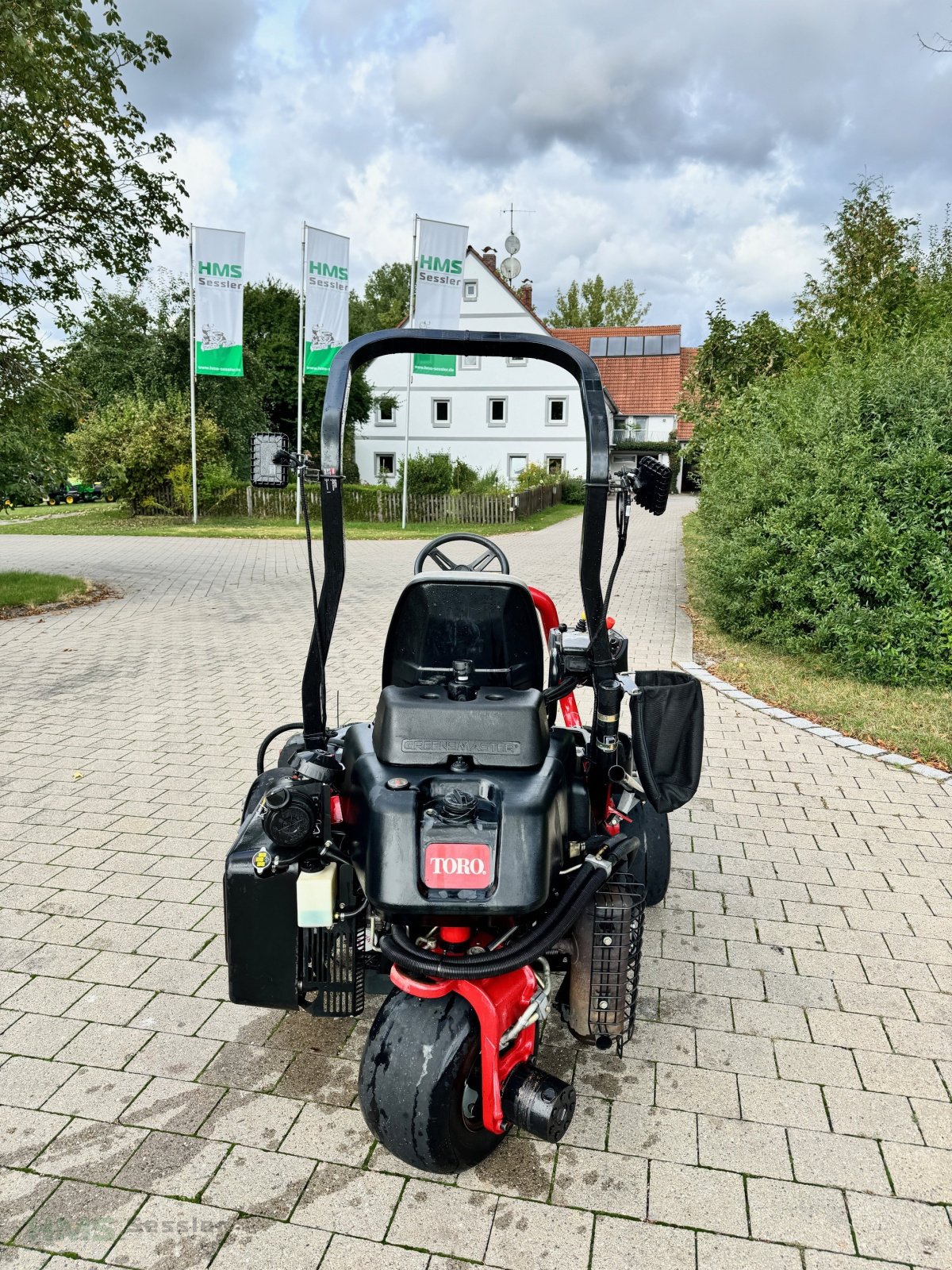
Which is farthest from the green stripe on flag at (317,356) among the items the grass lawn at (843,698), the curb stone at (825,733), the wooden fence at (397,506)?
the curb stone at (825,733)

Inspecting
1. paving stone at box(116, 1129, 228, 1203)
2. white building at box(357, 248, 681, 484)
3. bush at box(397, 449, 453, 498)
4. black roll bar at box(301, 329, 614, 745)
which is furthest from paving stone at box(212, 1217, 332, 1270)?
white building at box(357, 248, 681, 484)

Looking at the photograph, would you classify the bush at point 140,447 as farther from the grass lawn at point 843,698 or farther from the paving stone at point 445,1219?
the paving stone at point 445,1219

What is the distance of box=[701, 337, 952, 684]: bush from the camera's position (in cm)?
729

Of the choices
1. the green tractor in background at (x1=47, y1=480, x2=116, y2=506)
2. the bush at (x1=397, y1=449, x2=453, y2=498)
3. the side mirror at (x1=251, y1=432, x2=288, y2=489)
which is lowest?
the green tractor in background at (x1=47, y1=480, x2=116, y2=506)

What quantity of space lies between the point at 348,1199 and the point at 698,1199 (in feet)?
2.94

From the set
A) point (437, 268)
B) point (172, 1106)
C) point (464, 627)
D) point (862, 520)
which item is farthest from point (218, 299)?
point (172, 1106)

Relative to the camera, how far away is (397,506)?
2769 cm

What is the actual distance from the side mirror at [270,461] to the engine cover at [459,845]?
0.91 metres

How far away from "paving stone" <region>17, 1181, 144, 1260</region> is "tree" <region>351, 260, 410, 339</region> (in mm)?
60397

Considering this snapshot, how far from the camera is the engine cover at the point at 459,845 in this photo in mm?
2186

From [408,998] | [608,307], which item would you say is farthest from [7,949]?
[608,307]

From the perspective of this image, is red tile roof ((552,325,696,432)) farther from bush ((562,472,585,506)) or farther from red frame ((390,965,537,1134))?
red frame ((390,965,537,1134))

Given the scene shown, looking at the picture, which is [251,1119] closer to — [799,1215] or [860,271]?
[799,1215]

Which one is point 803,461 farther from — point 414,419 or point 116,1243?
point 414,419
